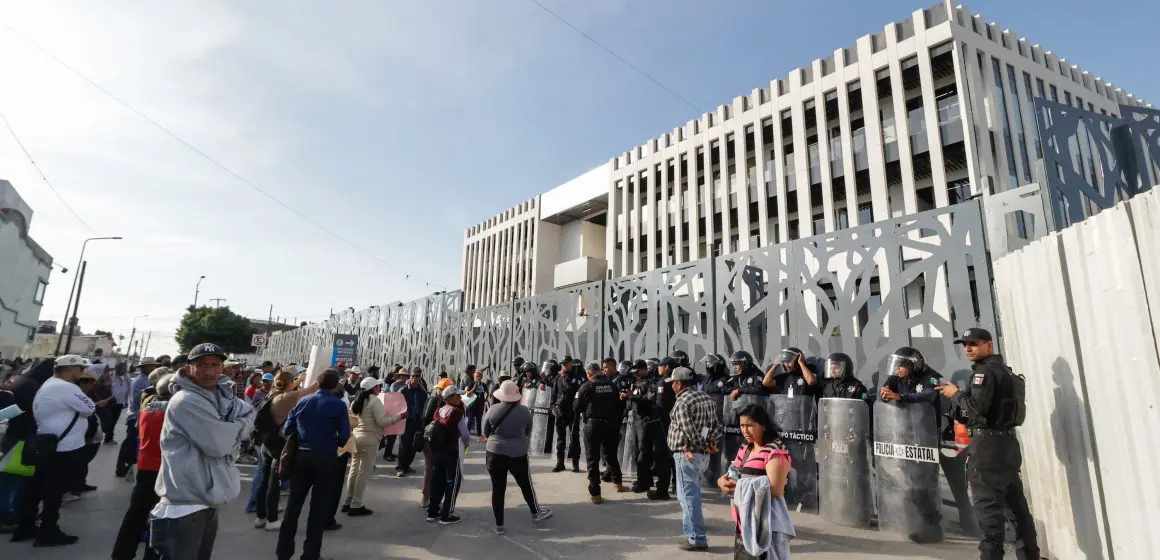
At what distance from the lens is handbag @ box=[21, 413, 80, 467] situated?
15.8ft

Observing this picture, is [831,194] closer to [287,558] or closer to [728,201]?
[728,201]

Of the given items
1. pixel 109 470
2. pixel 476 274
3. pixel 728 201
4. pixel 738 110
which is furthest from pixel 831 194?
pixel 476 274

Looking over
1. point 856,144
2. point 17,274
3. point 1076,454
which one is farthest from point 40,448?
point 17,274

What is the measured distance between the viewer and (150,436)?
167 inches

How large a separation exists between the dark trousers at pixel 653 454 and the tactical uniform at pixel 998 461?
12.3ft

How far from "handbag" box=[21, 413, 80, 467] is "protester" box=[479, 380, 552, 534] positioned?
406 centimetres

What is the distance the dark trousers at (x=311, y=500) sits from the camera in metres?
4.43

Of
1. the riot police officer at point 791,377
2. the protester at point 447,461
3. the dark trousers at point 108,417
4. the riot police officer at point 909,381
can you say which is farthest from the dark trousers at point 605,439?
the dark trousers at point 108,417

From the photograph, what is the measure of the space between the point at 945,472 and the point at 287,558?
6.62 m

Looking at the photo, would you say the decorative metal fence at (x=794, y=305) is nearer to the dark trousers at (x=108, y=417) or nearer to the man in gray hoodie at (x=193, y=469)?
the man in gray hoodie at (x=193, y=469)

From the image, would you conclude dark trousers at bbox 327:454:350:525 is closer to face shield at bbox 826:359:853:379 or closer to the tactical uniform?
the tactical uniform

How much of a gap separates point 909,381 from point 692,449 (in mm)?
2769

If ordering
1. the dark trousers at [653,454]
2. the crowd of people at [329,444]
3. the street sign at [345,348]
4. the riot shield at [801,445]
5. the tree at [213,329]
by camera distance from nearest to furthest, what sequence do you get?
the crowd of people at [329,444] → the riot shield at [801,445] → the dark trousers at [653,454] → the street sign at [345,348] → the tree at [213,329]

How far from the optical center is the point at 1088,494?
405cm
